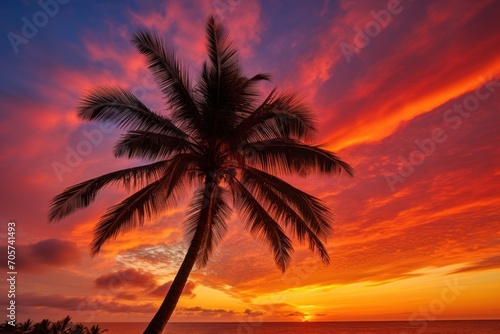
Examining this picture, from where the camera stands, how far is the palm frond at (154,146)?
1080 centimetres

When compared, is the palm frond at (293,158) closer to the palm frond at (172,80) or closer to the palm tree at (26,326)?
the palm frond at (172,80)

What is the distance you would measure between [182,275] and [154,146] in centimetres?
411

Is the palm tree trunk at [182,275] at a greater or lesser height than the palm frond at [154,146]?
lesser

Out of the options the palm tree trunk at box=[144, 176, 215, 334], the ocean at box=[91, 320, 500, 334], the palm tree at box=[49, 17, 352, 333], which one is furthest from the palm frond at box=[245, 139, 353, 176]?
the ocean at box=[91, 320, 500, 334]

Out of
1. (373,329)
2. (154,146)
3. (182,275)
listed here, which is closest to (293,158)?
(154,146)

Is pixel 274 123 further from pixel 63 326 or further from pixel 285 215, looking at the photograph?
pixel 63 326

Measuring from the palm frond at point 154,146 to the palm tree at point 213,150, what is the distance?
32 mm

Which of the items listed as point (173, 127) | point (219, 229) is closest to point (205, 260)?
point (219, 229)

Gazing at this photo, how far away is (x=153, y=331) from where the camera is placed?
9961 millimetres

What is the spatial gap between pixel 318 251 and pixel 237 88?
246 inches

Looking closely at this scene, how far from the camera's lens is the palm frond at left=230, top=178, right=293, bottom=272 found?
13023 mm

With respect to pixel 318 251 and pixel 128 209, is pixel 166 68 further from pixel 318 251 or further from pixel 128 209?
pixel 318 251

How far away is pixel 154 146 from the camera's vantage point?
1189 cm

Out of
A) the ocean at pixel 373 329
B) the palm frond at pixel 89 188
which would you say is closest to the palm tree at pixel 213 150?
the palm frond at pixel 89 188
